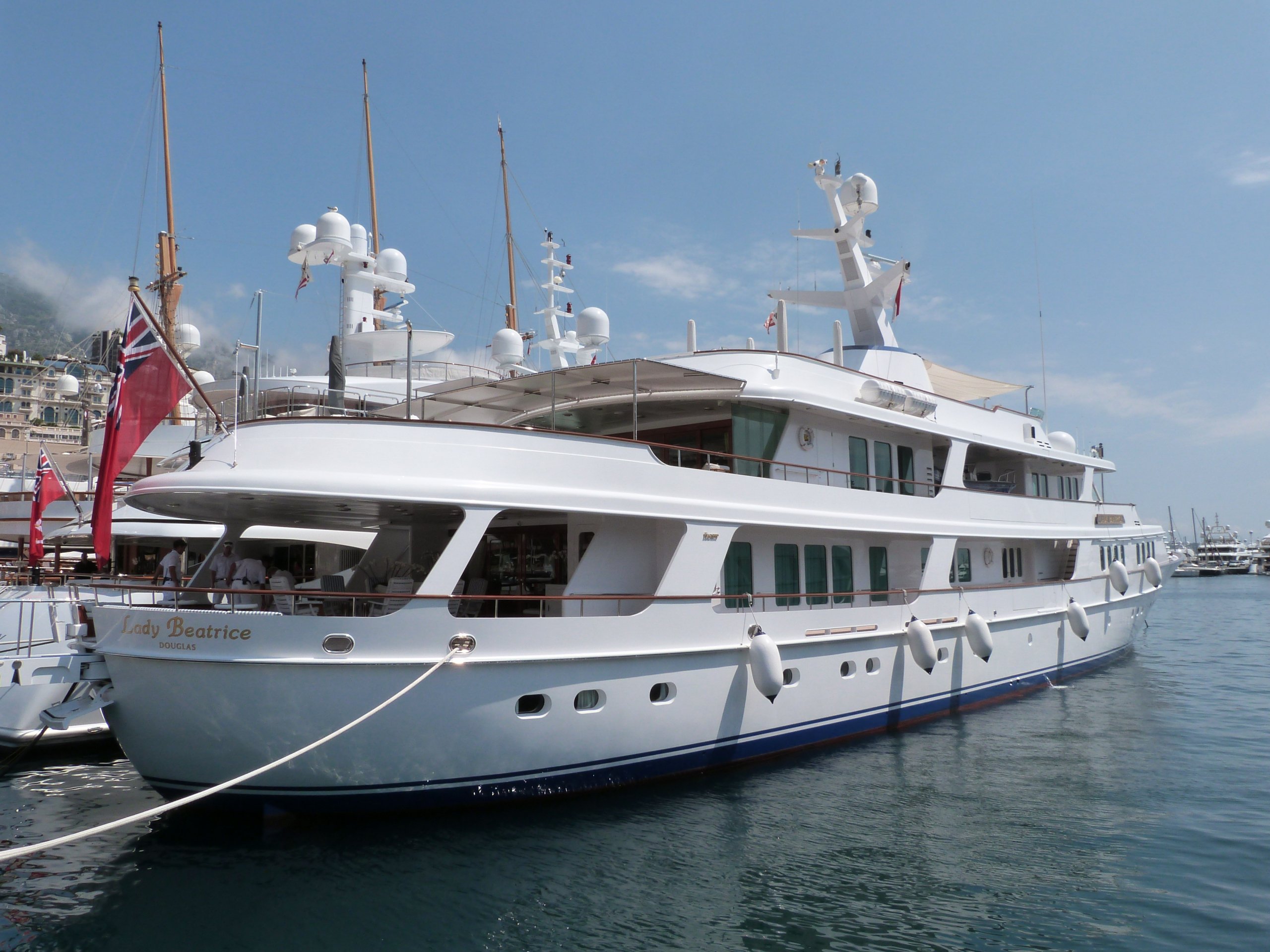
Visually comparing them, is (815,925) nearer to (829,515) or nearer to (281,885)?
(281,885)

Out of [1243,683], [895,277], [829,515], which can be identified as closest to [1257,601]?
[1243,683]

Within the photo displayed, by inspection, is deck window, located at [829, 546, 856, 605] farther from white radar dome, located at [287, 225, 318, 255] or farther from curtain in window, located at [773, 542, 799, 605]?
white radar dome, located at [287, 225, 318, 255]

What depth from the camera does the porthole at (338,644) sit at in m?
8.24

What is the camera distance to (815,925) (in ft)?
23.1

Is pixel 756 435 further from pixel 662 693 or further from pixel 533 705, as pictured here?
pixel 533 705

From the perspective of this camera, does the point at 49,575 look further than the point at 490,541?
Yes

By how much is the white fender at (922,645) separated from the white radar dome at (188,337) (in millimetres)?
27764

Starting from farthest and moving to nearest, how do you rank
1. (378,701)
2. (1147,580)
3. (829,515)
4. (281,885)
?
(1147,580) → (829,515) → (378,701) → (281,885)

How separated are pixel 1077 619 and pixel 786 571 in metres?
8.78

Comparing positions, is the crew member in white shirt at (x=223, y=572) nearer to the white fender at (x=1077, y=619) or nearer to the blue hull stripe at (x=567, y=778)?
the blue hull stripe at (x=567, y=778)

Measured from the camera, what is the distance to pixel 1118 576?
1992 cm

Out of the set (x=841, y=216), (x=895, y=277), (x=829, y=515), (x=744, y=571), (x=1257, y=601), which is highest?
(x=841, y=216)

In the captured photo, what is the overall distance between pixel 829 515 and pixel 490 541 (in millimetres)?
5012

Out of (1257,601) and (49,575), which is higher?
(49,575)
